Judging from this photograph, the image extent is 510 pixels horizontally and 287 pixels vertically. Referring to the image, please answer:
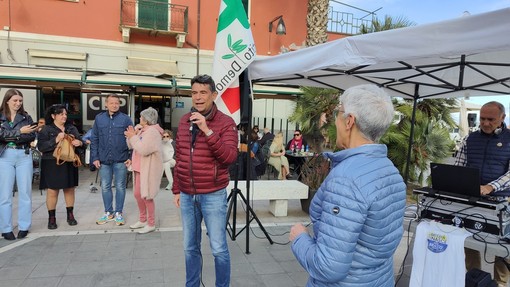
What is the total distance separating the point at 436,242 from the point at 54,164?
4.55 m

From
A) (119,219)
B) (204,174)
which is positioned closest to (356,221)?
(204,174)

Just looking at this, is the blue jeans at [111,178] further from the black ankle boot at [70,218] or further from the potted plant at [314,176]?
the potted plant at [314,176]

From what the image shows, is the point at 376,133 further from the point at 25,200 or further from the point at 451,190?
the point at 25,200

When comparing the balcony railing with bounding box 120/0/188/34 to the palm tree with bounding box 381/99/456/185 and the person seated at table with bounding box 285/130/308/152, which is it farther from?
the palm tree with bounding box 381/99/456/185

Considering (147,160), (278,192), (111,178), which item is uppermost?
(147,160)

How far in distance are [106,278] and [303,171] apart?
3.82 metres

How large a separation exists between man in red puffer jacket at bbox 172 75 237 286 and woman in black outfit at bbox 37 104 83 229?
102 inches

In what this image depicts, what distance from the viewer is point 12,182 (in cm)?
416

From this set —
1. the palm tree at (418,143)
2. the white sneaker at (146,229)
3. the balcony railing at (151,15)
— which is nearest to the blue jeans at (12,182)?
the white sneaker at (146,229)

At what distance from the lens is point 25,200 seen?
13.9 ft

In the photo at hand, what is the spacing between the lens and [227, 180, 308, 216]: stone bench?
5.39 meters

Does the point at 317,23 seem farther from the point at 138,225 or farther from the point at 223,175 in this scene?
the point at 223,175

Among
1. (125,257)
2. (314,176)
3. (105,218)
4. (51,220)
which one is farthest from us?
(314,176)

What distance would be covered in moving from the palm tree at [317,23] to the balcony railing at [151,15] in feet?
15.4
